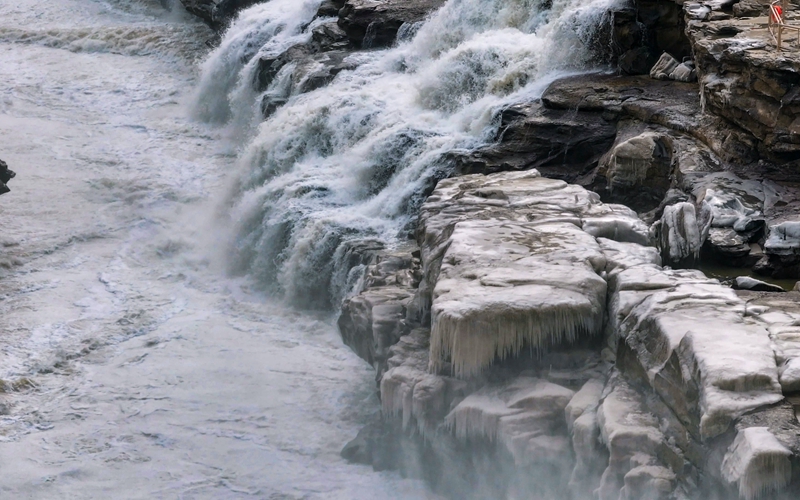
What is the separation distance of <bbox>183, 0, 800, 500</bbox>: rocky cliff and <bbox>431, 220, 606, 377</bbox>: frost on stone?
0.02 meters

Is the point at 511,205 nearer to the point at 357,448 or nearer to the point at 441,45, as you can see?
the point at 357,448

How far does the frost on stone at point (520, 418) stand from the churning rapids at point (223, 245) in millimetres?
1098

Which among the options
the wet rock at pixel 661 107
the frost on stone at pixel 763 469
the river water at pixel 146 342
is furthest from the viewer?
the wet rock at pixel 661 107

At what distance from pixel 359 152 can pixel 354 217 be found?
4.25 feet

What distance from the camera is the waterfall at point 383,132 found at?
1173cm

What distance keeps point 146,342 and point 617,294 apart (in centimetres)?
574

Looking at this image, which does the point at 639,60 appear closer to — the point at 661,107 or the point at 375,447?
the point at 661,107

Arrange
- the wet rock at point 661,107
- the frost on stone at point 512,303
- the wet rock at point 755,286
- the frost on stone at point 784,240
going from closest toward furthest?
the frost on stone at point 512,303
the wet rock at point 755,286
the frost on stone at point 784,240
the wet rock at point 661,107

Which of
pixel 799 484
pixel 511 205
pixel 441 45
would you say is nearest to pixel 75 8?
pixel 441 45

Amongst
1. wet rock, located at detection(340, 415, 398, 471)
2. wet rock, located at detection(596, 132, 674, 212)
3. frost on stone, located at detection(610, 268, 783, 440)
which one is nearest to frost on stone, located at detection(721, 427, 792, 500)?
frost on stone, located at detection(610, 268, 783, 440)

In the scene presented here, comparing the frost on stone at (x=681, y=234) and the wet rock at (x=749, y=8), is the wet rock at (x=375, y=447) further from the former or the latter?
the wet rock at (x=749, y=8)

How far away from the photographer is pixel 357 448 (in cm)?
870

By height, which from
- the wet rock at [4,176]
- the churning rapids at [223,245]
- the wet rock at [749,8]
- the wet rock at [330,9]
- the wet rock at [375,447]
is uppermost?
the wet rock at [330,9]

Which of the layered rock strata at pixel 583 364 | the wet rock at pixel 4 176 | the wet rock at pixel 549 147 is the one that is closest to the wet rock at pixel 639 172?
the wet rock at pixel 549 147
